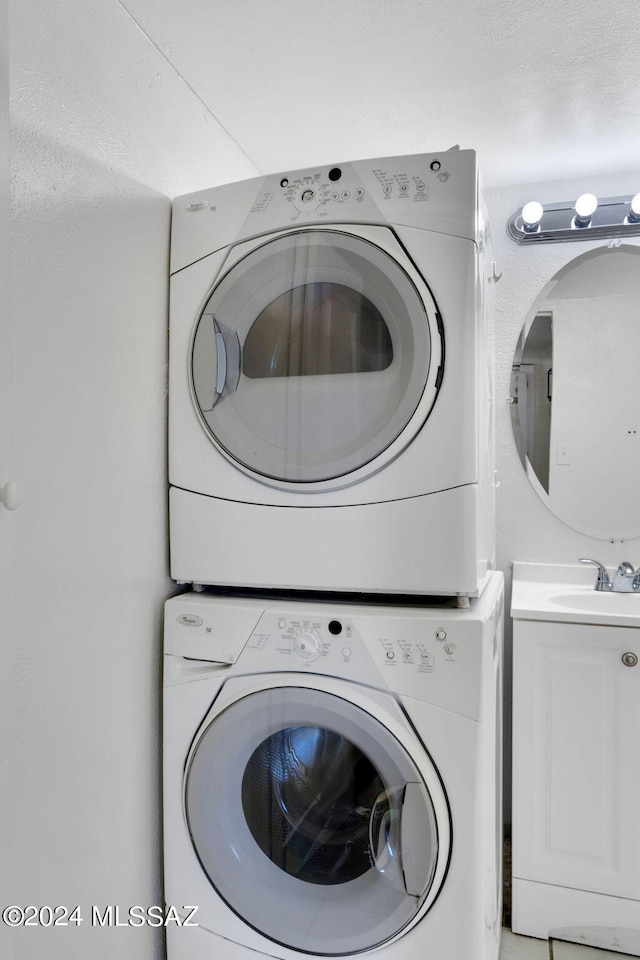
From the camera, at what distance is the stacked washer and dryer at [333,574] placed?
4.25 ft

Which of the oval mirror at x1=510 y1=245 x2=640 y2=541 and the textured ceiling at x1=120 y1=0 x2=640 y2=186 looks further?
the oval mirror at x1=510 y1=245 x2=640 y2=541

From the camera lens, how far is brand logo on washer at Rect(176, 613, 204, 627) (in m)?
1.47

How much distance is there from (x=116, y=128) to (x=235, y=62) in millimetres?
447

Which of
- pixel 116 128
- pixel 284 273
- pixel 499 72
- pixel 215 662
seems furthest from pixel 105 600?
pixel 499 72

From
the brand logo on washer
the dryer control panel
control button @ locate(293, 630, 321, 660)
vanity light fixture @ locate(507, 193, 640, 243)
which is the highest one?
vanity light fixture @ locate(507, 193, 640, 243)

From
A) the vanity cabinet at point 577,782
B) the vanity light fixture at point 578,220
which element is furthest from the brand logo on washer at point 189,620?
the vanity light fixture at point 578,220

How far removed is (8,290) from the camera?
2.95ft

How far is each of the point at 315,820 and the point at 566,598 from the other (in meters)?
1.17

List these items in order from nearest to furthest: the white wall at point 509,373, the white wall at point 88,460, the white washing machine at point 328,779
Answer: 1. the white wall at point 88,460
2. the white washing machine at point 328,779
3. the white wall at point 509,373

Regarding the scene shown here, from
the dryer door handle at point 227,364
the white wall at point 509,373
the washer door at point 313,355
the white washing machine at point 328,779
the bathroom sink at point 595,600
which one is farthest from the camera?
the white wall at point 509,373

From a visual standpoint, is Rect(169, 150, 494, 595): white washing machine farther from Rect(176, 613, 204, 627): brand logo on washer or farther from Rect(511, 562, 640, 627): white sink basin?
Rect(511, 562, 640, 627): white sink basin

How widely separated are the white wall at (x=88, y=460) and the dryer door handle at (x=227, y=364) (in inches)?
6.1

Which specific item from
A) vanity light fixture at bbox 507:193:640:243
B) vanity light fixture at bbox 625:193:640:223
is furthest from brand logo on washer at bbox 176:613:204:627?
vanity light fixture at bbox 625:193:640:223

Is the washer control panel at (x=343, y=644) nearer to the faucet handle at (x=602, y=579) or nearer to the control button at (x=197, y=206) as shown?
the control button at (x=197, y=206)
